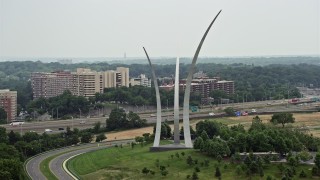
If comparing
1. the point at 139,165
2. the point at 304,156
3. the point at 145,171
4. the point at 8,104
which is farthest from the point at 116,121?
the point at 304,156

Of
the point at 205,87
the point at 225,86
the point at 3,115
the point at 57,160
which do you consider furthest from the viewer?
the point at 225,86

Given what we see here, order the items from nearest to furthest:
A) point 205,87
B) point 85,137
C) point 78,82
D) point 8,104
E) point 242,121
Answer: point 85,137 → point 242,121 → point 8,104 → point 205,87 → point 78,82

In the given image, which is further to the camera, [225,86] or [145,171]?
[225,86]

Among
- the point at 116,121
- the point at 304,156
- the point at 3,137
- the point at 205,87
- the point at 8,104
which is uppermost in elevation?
the point at 205,87

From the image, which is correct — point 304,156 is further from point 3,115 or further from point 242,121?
point 3,115

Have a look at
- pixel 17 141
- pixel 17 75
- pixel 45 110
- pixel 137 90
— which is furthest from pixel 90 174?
pixel 17 75

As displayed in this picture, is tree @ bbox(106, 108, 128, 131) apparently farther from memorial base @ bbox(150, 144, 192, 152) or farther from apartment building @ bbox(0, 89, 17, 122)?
apartment building @ bbox(0, 89, 17, 122)

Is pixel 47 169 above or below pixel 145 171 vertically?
below
